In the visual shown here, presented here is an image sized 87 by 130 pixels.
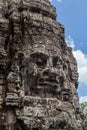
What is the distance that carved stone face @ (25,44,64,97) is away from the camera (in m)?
16.0

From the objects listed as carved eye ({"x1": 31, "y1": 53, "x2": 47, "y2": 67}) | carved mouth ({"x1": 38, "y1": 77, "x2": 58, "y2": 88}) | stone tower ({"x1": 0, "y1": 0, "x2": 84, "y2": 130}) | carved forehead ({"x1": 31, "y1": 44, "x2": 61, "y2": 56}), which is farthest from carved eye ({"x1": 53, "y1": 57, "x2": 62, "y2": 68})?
carved mouth ({"x1": 38, "y1": 77, "x2": 58, "y2": 88})

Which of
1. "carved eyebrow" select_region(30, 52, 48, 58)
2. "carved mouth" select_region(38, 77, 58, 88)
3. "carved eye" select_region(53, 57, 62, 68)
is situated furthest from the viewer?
"carved eye" select_region(53, 57, 62, 68)

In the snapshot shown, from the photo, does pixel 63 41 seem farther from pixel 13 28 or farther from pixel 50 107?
pixel 50 107

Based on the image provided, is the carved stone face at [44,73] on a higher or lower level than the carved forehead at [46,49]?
lower

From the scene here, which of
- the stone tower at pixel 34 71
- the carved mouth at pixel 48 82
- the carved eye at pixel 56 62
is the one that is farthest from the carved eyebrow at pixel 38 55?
the carved mouth at pixel 48 82

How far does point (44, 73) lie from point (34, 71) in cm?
48

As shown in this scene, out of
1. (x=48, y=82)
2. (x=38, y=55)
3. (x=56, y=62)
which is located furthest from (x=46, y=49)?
(x=48, y=82)

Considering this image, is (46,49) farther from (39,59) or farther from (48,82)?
(48,82)

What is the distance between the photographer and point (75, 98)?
18.6 m

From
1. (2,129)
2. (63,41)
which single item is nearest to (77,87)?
(63,41)

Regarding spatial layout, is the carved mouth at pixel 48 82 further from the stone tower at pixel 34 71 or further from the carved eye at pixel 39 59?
the carved eye at pixel 39 59

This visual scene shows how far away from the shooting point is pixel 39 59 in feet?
54.1

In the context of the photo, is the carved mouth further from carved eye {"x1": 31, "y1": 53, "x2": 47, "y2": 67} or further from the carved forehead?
the carved forehead

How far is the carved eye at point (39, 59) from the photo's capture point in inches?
647
